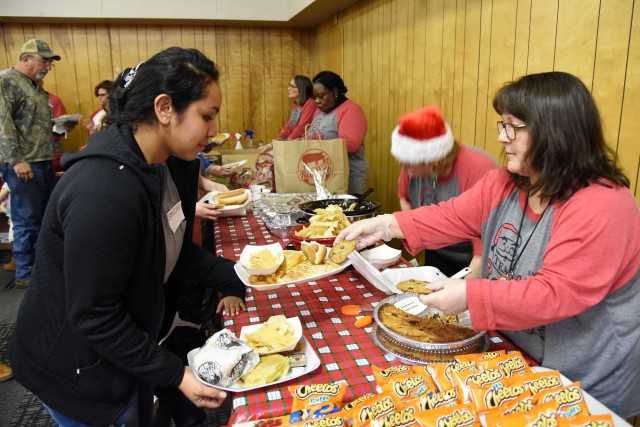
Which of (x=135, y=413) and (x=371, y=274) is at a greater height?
(x=371, y=274)

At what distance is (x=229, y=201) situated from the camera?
8.48 feet

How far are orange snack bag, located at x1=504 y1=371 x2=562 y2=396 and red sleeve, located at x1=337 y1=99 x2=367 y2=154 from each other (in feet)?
9.36

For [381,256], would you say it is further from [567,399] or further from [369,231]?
[567,399]

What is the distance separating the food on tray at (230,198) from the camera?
258 cm

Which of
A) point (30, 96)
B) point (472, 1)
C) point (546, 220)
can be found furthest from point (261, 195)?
point (30, 96)

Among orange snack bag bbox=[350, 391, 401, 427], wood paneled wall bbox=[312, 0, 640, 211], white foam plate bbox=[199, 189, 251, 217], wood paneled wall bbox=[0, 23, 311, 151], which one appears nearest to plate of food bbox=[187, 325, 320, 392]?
orange snack bag bbox=[350, 391, 401, 427]

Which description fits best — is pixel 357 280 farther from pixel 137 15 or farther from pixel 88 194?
pixel 137 15

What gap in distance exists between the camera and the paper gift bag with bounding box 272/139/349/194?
2859mm

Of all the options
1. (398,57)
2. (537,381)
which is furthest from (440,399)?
(398,57)

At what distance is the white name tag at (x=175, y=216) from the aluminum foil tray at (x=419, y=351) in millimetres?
662

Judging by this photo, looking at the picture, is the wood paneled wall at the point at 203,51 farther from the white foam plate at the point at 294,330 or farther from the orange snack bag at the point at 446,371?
the orange snack bag at the point at 446,371

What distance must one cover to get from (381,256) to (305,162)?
1190mm

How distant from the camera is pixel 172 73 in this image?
3.65ft

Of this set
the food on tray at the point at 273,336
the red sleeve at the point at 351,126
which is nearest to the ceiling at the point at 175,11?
the red sleeve at the point at 351,126
